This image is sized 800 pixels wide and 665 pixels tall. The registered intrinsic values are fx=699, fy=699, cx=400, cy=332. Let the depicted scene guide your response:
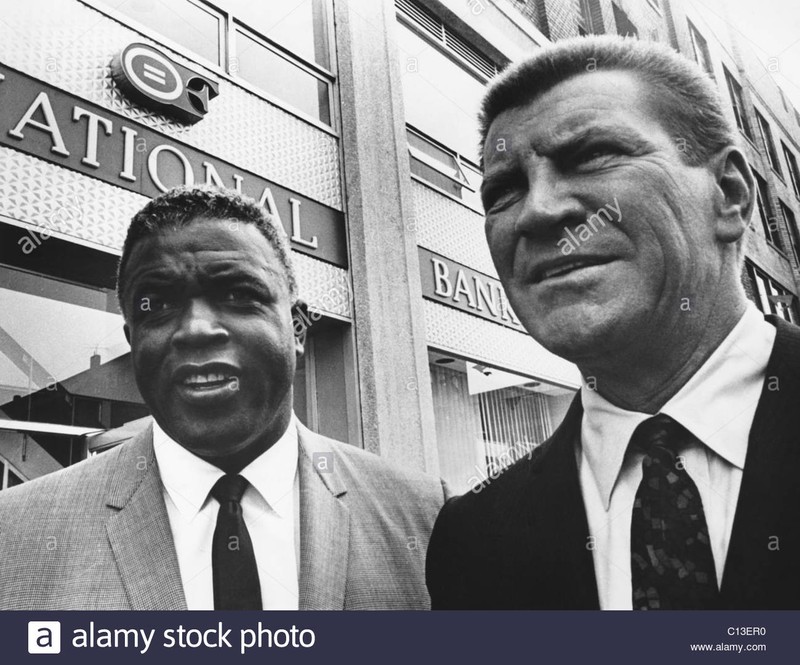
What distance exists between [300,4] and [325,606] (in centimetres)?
234

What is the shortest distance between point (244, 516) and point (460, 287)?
1.17 metres

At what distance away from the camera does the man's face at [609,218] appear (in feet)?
6.22

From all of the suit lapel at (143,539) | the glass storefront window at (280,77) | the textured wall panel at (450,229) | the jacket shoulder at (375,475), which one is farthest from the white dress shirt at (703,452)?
the glass storefront window at (280,77)

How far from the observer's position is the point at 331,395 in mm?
2475

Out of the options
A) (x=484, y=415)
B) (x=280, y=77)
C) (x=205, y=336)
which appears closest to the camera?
(x=205, y=336)

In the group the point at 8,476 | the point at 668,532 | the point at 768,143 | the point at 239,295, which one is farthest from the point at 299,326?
the point at 768,143

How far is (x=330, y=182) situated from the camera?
2.77 m

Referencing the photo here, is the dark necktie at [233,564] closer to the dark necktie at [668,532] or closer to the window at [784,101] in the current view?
the dark necktie at [668,532]

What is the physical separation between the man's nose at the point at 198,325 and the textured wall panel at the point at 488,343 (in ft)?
3.05

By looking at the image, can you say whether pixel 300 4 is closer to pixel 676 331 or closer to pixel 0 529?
pixel 676 331

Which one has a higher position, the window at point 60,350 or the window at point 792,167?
the window at point 792,167

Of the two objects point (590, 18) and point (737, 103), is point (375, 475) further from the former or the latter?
point (590, 18)

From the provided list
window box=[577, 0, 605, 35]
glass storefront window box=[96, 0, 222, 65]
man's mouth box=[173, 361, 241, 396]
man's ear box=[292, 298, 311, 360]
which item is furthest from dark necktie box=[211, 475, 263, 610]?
window box=[577, 0, 605, 35]

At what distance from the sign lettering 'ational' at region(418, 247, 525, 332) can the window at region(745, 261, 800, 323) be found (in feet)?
2.59
